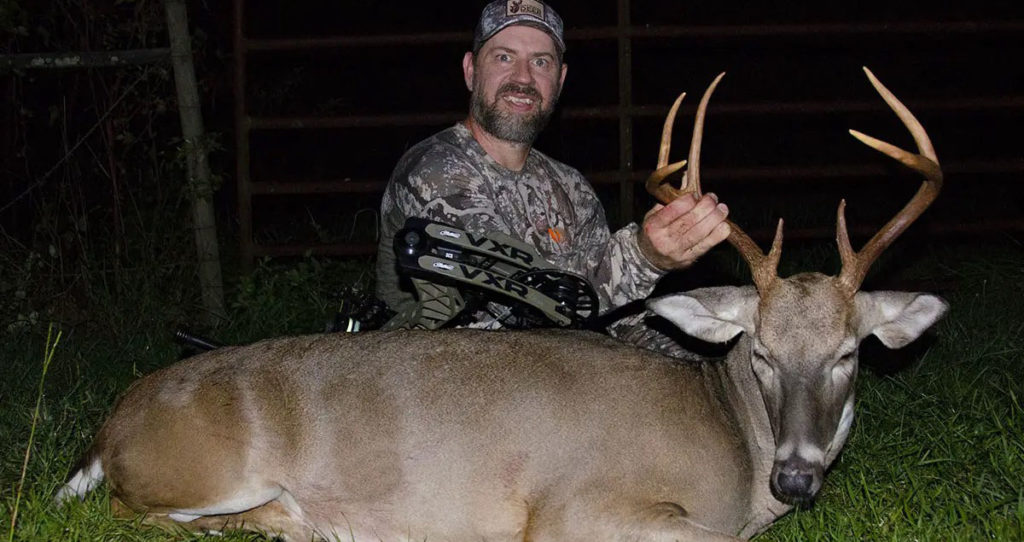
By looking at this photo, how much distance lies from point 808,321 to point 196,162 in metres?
4.30

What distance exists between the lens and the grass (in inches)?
159

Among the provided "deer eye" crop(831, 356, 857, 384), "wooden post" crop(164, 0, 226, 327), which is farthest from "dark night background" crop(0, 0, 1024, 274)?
"deer eye" crop(831, 356, 857, 384)

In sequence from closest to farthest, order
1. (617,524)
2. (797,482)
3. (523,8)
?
(797,482)
(617,524)
(523,8)

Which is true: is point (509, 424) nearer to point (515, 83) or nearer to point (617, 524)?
point (617, 524)

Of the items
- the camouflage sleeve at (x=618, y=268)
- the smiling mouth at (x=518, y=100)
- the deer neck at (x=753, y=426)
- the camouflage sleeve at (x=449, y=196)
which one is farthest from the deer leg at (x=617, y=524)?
the smiling mouth at (x=518, y=100)

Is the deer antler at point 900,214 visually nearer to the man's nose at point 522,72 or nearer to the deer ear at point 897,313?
the deer ear at point 897,313

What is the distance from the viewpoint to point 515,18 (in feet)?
18.6

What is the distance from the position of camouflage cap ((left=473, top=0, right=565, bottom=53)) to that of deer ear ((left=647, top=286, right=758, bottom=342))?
1.90m

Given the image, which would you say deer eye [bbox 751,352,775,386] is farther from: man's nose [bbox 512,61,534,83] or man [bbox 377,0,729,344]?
man's nose [bbox 512,61,534,83]

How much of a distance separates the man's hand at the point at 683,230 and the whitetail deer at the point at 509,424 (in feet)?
0.30

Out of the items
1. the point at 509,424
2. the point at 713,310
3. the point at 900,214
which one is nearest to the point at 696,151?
the point at 713,310

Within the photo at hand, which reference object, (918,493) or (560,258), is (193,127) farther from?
(918,493)

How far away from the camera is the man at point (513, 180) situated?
4.90m

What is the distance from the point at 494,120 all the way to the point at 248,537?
2.34 meters
